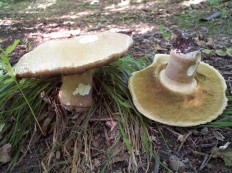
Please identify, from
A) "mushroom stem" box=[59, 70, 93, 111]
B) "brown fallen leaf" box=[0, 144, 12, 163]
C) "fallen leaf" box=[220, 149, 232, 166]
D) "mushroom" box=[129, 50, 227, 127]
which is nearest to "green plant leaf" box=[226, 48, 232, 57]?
"mushroom" box=[129, 50, 227, 127]

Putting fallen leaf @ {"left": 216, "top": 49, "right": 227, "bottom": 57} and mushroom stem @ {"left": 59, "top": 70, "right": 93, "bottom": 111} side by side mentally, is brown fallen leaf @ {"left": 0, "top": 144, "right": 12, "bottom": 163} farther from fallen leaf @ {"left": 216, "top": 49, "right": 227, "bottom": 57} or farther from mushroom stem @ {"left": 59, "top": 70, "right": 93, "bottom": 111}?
fallen leaf @ {"left": 216, "top": 49, "right": 227, "bottom": 57}

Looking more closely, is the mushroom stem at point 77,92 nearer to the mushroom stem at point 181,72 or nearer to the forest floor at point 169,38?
the forest floor at point 169,38

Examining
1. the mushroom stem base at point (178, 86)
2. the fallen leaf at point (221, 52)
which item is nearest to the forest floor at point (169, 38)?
the fallen leaf at point (221, 52)

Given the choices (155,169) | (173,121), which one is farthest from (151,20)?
(155,169)

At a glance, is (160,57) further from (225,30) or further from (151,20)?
(151,20)

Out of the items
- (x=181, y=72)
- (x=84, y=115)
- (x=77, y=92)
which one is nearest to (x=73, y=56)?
(x=77, y=92)
